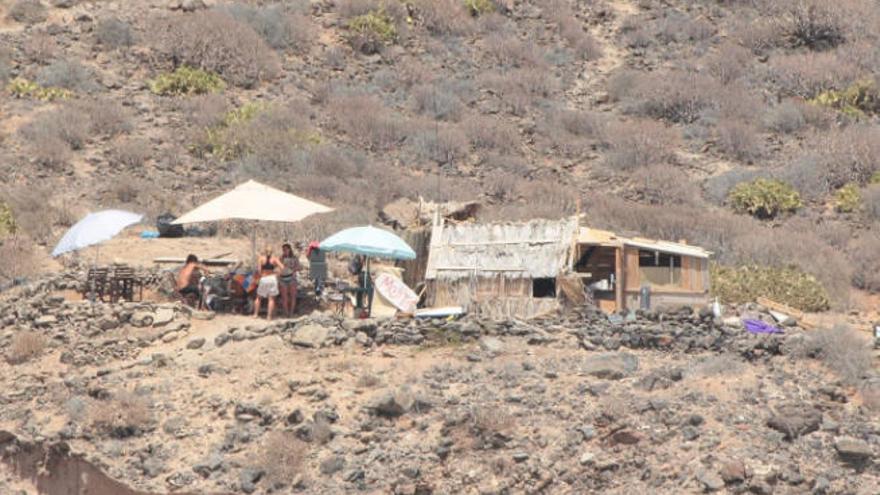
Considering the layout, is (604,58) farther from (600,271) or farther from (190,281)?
(190,281)

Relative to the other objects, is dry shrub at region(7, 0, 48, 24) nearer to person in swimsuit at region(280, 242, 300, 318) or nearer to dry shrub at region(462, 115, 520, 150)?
dry shrub at region(462, 115, 520, 150)

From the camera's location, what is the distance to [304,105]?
3353cm

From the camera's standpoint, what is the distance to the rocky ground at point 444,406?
47.4 feet

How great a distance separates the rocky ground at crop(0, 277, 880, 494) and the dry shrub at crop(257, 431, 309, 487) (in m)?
0.02

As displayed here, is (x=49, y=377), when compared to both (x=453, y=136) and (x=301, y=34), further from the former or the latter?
(x=301, y=34)

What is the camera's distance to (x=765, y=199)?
2891 cm

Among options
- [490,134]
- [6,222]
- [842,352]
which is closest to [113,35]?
[490,134]

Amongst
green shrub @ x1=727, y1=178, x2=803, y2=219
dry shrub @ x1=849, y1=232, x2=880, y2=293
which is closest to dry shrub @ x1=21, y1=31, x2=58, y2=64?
green shrub @ x1=727, y1=178, x2=803, y2=219

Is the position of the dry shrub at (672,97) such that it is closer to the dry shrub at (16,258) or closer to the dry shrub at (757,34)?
the dry shrub at (757,34)

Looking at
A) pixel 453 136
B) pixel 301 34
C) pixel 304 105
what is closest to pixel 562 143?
pixel 453 136

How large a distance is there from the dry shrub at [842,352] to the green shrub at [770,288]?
4.67 metres

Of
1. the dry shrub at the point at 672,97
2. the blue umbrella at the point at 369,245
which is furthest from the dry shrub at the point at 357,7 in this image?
the blue umbrella at the point at 369,245

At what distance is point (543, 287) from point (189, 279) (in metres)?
4.93

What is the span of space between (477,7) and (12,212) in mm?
19246
